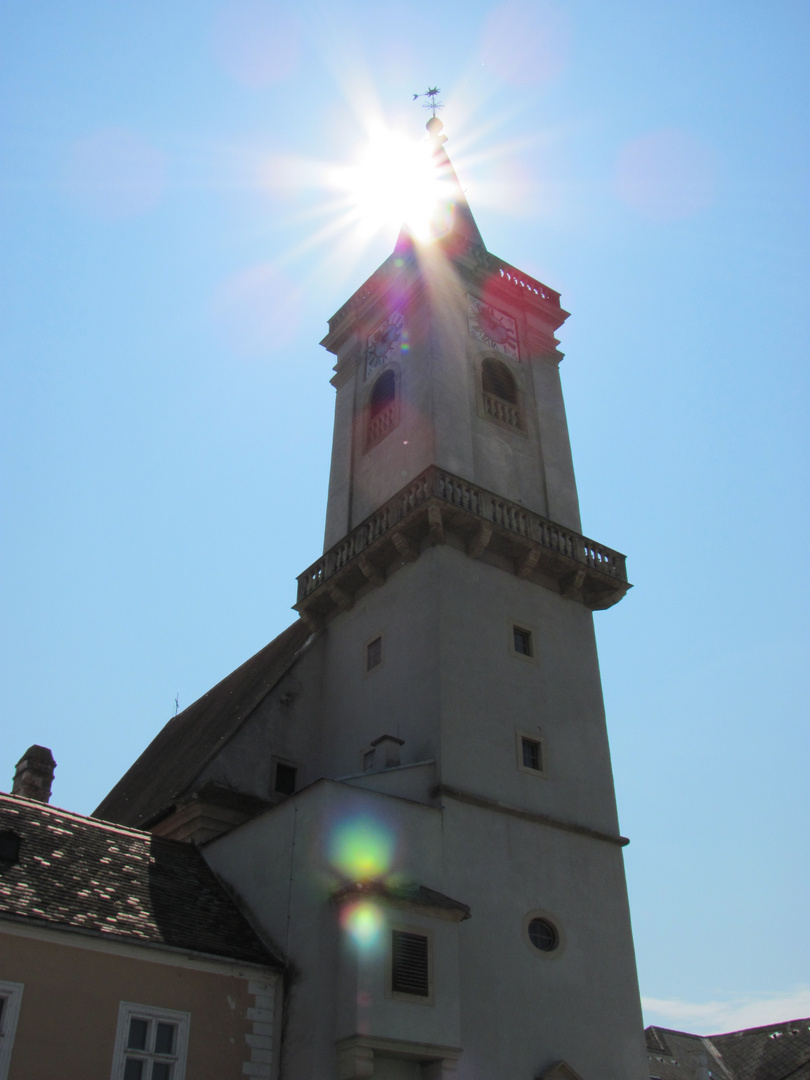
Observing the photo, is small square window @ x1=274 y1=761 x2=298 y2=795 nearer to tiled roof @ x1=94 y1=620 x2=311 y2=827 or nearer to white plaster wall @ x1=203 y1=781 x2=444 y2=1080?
tiled roof @ x1=94 y1=620 x2=311 y2=827

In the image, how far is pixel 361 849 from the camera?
58.4 feet

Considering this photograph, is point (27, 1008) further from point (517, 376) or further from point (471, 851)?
point (517, 376)

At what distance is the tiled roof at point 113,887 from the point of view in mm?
15562

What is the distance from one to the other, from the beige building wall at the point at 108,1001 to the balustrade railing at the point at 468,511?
36.5 ft

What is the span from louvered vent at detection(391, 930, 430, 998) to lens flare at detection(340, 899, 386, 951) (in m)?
0.39

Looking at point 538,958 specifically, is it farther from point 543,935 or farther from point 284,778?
point 284,778

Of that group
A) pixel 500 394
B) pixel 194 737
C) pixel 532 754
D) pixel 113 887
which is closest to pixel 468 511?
pixel 532 754

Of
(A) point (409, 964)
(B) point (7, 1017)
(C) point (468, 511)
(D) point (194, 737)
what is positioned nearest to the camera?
(B) point (7, 1017)

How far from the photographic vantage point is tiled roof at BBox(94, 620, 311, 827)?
24.6 meters

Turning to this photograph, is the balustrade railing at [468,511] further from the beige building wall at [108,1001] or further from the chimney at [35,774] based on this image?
the beige building wall at [108,1001]

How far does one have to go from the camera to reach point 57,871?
16734 mm

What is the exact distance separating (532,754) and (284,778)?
6.23m

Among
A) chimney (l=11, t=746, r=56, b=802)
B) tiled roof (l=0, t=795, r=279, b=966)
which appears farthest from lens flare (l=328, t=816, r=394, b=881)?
chimney (l=11, t=746, r=56, b=802)

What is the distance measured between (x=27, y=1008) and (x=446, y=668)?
10.4 metres
